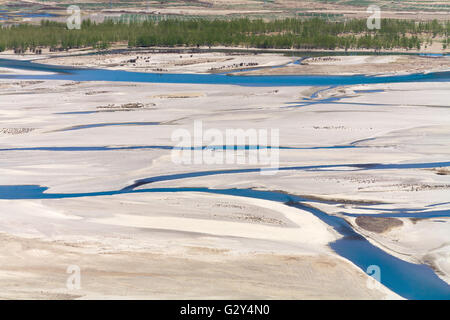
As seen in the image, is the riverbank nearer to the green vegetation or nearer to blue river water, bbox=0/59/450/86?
blue river water, bbox=0/59/450/86

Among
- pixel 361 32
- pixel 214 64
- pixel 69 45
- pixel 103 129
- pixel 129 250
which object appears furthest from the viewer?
pixel 361 32

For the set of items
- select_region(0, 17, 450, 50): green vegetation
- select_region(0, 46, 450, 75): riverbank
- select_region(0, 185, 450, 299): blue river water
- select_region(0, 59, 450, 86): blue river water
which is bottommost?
select_region(0, 185, 450, 299): blue river water

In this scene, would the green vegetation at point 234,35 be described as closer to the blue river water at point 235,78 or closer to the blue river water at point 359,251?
the blue river water at point 235,78

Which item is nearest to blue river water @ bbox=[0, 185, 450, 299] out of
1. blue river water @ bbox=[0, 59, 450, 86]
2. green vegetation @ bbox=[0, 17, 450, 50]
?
blue river water @ bbox=[0, 59, 450, 86]

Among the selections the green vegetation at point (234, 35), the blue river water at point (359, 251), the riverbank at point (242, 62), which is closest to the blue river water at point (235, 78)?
the riverbank at point (242, 62)

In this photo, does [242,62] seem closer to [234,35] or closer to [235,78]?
[235,78]

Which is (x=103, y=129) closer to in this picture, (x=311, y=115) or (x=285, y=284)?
(x=311, y=115)

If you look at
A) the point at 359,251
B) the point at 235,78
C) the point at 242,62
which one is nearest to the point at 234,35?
the point at 242,62
